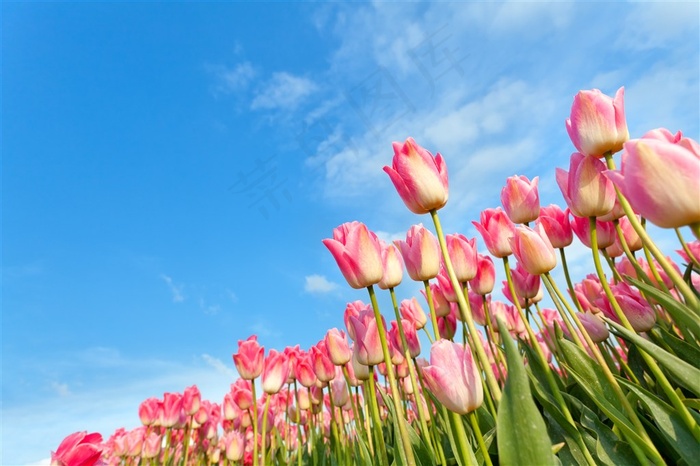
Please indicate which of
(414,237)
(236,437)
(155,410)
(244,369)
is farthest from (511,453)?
(155,410)

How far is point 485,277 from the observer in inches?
92.0

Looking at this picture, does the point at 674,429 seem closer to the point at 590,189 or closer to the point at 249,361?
the point at 590,189

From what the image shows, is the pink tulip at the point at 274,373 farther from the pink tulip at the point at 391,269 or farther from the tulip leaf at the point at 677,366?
the tulip leaf at the point at 677,366

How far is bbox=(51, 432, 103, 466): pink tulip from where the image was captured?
1404mm

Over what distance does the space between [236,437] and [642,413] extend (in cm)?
347

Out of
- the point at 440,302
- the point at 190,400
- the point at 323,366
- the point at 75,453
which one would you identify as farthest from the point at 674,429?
the point at 190,400

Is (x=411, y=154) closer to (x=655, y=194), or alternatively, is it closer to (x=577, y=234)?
(x=655, y=194)

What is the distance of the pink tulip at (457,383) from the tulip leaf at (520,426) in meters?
0.31

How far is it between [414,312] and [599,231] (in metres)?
1.17

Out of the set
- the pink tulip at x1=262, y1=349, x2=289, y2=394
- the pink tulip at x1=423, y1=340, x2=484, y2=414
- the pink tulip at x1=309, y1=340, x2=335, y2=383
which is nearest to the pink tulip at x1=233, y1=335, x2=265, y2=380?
the pink tulip at x1=262, y1=349, x2=289, y2=394

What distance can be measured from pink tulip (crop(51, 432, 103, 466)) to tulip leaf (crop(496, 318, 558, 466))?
129 cm

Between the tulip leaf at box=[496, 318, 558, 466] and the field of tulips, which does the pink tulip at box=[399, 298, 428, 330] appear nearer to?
the field of tulips

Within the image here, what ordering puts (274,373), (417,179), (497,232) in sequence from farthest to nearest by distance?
1. (274,373)
2. (497,232)
3. (417,179)

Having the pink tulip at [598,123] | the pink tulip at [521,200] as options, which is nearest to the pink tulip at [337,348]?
the pink tulip at [521,200]
